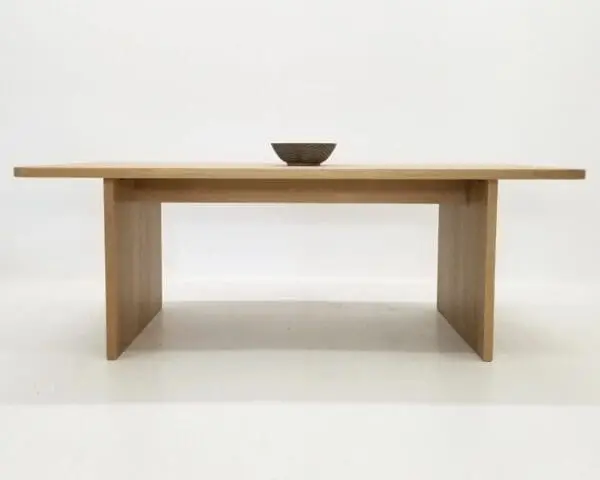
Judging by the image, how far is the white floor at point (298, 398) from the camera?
1409mm

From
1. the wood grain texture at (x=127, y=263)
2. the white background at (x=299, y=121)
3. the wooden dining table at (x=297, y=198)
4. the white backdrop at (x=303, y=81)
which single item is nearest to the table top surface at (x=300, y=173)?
the wooden dining table at (x=297, y=198)

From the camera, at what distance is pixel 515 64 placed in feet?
11.3

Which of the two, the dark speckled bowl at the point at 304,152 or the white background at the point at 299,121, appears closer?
the dark speckled bowl at the point at 304,152

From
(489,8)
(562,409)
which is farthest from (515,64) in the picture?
(562,409)

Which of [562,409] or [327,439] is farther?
[562,409]

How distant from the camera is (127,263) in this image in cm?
220

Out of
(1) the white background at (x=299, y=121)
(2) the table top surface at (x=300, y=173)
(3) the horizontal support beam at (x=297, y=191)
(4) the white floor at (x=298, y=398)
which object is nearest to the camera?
(4) the white floor at (x=298, y=398)

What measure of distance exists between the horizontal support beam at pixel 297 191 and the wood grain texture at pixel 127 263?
0.30 feet

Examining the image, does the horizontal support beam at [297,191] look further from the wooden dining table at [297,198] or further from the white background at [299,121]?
the white background at [299,121]

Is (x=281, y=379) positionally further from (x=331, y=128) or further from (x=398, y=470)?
(x=331, y=128)

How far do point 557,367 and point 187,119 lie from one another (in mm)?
2057

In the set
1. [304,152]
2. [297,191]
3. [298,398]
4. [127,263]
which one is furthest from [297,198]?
[298,398]

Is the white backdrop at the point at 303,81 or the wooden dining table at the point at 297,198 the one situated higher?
the white backdrop at the point at 303,81

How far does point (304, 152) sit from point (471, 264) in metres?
0.59
